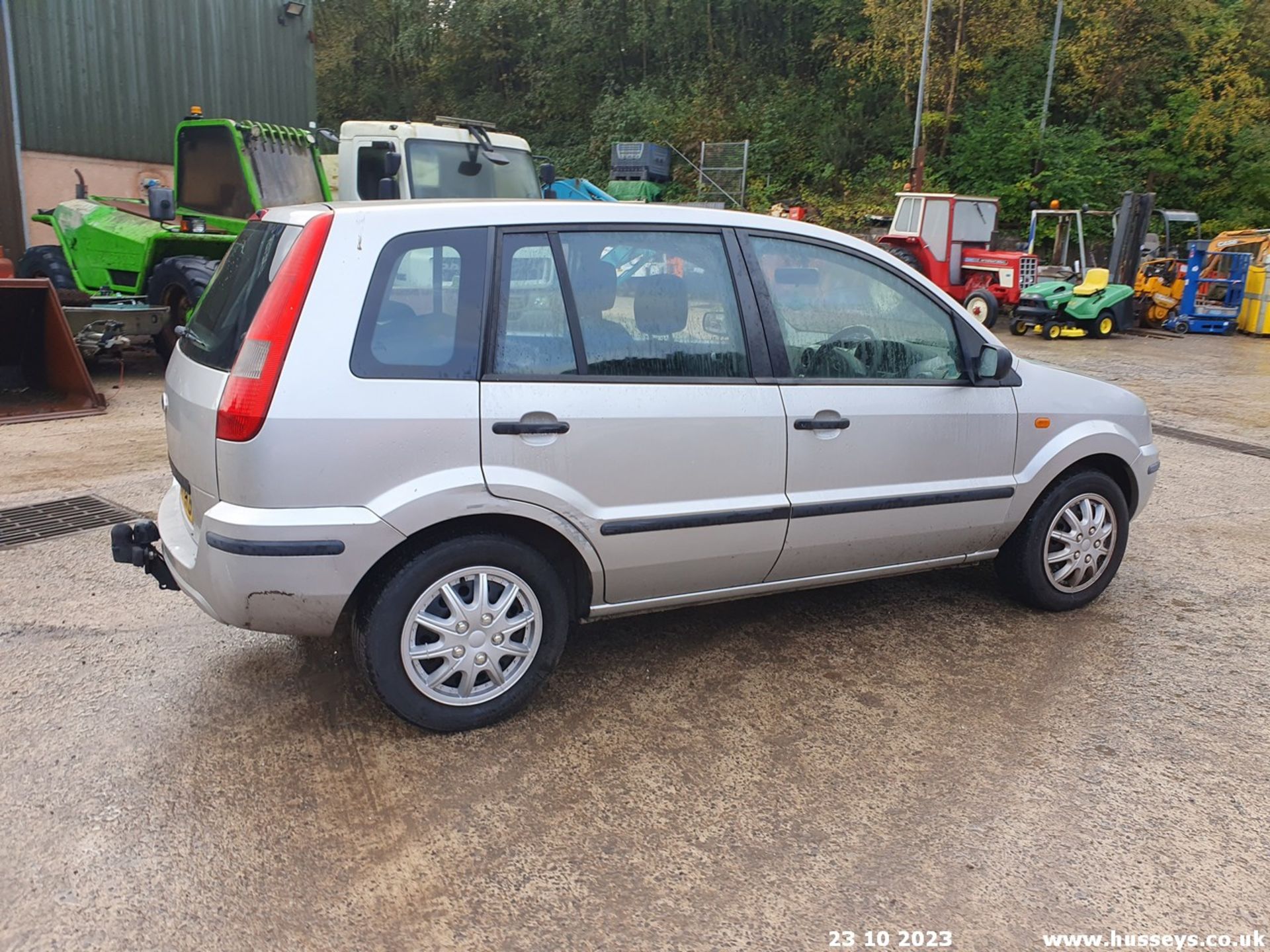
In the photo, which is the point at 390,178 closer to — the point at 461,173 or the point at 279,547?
the point at 461,173

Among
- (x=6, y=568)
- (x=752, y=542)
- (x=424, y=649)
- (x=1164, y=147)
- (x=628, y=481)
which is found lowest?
(x=6, y=568)

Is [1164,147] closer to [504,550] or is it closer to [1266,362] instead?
[1266,362]

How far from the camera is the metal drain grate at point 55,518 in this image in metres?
5.07

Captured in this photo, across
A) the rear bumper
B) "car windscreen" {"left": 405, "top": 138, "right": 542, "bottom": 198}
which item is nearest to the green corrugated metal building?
"car windscreen" {"left": 405, "top": 138, "right": 542, "bottom": 198}

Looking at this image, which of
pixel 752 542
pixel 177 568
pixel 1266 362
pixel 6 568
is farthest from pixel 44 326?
pixel 1266 362

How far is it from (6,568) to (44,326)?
13.9ft

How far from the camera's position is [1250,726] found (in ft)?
11.2

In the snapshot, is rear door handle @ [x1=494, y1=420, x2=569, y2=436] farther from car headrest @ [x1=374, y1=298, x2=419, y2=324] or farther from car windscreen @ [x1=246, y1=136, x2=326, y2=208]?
car windscreen @ [x1=246, y1=136, x2=326, y2=208]

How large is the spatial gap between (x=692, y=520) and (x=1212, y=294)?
59.0 feet

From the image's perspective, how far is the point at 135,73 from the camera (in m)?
14.7

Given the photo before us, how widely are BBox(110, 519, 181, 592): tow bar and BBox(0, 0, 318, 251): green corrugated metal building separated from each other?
12.5m

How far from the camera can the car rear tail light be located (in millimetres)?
2846

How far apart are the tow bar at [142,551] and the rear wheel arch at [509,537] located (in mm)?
628

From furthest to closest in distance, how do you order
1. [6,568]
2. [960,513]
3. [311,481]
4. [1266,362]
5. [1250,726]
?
[1266,362], [6,568], [960,513], [1250,726], [311,481]
